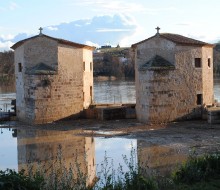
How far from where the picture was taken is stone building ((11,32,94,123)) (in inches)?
889

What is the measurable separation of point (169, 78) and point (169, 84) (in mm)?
324

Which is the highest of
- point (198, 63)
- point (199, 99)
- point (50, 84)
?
point (198, 63)

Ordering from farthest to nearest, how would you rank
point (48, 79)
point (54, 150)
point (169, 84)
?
point (48, 79)
point (169, 84)
point (54, 150)

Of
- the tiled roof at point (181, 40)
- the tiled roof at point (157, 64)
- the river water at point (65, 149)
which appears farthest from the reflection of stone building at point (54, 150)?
the tiled roof at point (181, 40)

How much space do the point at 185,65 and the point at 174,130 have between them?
4399 mm

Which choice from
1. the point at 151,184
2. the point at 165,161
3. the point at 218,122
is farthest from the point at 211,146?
the point at 151,184

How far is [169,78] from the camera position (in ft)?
70.9

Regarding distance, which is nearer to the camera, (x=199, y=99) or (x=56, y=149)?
(x=56, y=149)

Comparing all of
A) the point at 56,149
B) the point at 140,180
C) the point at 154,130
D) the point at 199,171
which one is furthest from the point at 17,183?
the point at 154,130

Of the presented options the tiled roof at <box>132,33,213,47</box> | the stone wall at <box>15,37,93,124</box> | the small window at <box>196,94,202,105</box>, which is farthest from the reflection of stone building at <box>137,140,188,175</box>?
the stone wall at <box>15,37,93,124</box>

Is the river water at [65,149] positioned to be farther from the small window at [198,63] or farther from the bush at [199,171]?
the small window at [198,63]

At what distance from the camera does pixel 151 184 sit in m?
7.72

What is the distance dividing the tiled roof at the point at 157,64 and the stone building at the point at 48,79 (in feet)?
15.0

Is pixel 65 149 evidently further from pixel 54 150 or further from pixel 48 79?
pixel 48 79
